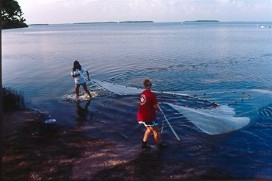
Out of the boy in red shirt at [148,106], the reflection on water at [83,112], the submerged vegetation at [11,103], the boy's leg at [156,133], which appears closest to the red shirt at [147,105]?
the boy in red shirt at [148,106]

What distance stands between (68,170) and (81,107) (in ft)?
23.6

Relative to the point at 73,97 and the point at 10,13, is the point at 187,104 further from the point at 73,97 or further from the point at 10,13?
the point at 10,13

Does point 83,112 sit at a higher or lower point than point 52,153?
higher

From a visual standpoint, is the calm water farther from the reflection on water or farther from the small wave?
the small wave

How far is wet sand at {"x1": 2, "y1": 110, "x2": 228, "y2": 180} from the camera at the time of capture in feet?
27.9

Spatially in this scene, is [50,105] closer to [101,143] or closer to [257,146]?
[101,143]

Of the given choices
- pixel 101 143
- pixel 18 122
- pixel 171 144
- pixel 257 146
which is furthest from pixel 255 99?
pixel 18 122

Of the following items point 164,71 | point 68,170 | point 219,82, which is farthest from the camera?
point 164,71

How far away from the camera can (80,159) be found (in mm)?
9469

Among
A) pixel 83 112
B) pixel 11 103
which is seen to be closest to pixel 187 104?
pixel 83 112

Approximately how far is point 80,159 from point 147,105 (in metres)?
2.35

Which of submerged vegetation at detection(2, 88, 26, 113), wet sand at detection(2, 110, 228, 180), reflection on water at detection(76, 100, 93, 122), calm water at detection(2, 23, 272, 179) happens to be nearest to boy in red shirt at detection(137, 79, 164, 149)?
wet sand at detection(2, 110, 228, 180)

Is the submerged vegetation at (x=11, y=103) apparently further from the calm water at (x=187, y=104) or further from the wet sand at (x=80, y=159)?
the wet sand at (x=80, y=159)

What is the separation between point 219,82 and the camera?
23.5m
